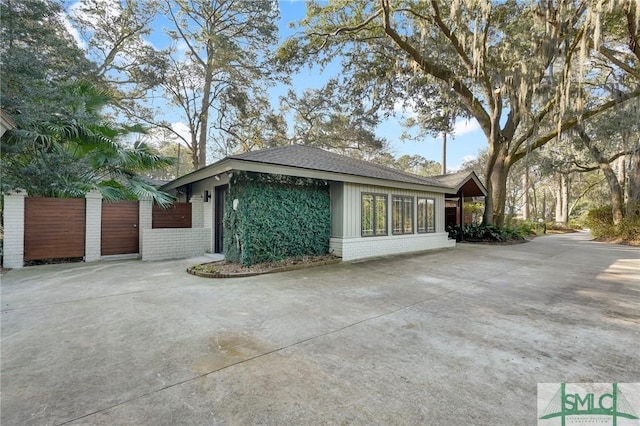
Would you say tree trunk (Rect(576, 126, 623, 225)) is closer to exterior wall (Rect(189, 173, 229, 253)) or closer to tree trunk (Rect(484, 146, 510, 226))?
tree trunk (Rect(484, 146, 510, 226))

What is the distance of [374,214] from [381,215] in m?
0.33

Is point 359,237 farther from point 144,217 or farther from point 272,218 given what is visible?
point 144,217

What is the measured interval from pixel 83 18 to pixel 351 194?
1343cm

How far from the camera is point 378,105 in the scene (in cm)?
1384

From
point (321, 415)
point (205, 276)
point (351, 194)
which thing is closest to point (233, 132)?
point (351, 194)

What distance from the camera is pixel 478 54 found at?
9.18 metres

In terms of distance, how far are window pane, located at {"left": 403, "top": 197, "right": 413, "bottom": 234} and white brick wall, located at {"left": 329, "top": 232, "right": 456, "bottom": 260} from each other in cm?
25

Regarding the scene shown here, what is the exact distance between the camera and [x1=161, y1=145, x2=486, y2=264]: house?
6.29 meters

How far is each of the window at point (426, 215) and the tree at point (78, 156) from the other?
27.5 ft

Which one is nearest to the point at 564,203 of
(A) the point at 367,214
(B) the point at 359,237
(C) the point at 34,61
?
(A) the point at 367,214

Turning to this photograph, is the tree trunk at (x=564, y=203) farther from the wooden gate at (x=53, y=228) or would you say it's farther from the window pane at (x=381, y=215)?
the wooden gate at (x=53, y=228)

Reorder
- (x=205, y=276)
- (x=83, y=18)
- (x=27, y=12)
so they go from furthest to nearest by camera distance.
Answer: (x=83, y=18) → (x=27, y=12) → (x=205, y=276)

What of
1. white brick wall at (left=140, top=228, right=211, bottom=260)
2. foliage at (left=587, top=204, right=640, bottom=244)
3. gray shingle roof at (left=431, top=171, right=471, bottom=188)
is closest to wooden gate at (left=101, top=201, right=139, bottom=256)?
white brick wall at (left=140, top=228, right=211, bottom=260)

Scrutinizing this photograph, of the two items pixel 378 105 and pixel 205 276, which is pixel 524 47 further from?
pixel 205 276
